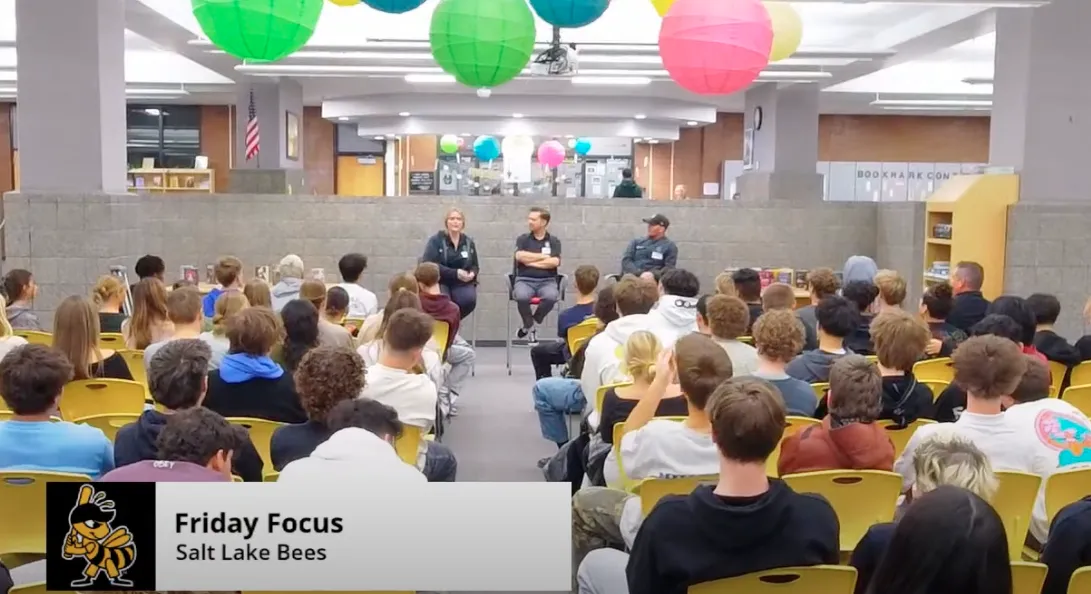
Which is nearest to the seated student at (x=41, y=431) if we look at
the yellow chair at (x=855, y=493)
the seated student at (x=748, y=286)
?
the yellow chair at (x=855, y=493)

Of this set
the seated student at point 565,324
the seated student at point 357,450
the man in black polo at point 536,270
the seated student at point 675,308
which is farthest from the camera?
the man in black polo at point 536,270

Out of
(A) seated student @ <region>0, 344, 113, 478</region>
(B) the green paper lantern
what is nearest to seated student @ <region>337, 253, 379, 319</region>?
(B) the green paper lantern

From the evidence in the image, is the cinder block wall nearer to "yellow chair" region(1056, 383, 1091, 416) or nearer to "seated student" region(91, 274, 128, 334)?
"seated student" region(91, 274, 128, 334)

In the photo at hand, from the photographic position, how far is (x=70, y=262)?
7.86 meters

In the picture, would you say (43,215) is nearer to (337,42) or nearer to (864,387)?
(337,42)

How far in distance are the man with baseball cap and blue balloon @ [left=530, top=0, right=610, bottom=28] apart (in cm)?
505

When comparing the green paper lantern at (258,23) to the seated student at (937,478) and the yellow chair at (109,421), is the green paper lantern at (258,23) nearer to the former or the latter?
the yellow chair at (109,421)

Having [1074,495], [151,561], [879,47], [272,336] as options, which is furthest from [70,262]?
[879,47]

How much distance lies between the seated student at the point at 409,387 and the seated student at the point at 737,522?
1752 mm

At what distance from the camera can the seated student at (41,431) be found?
3.00 m

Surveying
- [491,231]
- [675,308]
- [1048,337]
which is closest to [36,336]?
[675,308]

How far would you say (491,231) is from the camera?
10.6 metres

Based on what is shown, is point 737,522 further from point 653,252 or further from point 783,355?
point 653,252

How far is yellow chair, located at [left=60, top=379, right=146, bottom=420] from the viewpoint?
4094 mm
